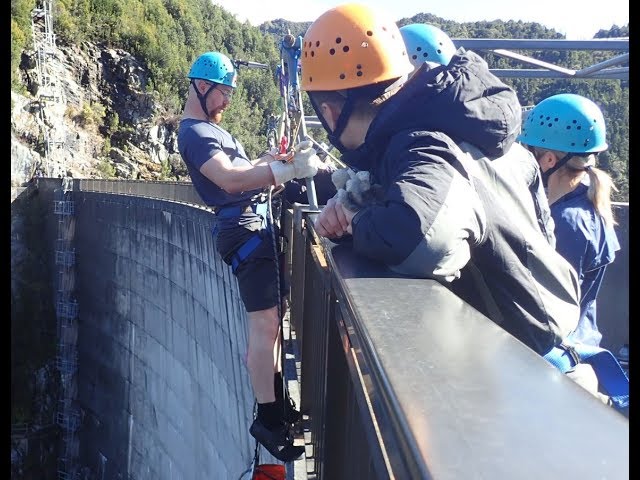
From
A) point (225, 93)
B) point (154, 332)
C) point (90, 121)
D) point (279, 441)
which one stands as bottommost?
point (154, 332)

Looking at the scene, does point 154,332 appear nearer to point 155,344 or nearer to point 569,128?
point 155,344

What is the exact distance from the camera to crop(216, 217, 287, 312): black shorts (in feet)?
10.0

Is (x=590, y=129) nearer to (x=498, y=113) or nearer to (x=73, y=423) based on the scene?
(x=498, y=113)

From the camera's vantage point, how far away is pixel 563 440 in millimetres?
641

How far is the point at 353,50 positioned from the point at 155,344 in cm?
1038

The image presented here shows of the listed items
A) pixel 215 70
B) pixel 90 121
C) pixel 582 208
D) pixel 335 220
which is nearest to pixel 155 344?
pixel 215 70

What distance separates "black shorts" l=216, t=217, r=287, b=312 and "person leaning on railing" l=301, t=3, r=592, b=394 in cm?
132

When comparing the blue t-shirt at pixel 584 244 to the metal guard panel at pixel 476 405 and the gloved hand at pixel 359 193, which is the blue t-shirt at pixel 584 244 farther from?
the metal guard panel at pixel 476 405

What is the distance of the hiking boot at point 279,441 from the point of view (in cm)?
280

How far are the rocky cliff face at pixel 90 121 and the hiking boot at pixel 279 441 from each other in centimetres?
1885

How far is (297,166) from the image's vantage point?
9.78 feet

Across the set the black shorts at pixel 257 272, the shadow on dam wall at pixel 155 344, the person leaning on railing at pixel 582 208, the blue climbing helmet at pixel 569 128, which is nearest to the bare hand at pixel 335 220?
the person leaning on railing at pixel 582 208

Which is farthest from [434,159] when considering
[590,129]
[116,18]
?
[116,18]

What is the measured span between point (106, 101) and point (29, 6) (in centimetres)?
472
